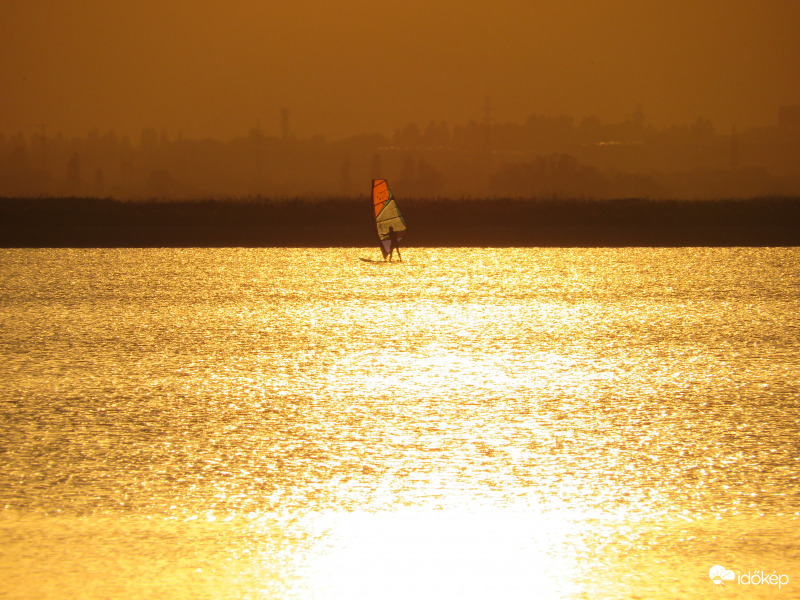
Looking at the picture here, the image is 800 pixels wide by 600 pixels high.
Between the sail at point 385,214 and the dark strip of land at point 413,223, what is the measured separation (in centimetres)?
373

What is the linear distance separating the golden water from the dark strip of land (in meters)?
12.9

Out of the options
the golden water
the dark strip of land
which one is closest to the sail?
the dark strip of land

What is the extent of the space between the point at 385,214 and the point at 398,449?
13874mm

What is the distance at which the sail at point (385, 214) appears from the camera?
1869 centimetres

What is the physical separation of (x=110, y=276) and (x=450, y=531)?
452 inches

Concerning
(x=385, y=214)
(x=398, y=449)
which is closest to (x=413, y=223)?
(x=385, y=214)

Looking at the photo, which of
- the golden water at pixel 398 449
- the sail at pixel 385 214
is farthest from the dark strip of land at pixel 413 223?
the golden water at pixel 398 449

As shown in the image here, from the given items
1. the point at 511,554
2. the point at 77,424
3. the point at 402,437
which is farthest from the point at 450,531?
the point at 77,424

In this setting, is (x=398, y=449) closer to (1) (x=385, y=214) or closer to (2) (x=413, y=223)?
(1) (x=385, y=214)

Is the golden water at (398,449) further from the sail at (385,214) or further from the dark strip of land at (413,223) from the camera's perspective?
the dark strip of land at (413,223)

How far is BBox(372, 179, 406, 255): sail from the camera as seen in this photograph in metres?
18.7

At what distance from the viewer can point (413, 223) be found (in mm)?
31750

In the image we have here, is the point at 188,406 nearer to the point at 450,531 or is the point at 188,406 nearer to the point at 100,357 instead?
the point at 100,357

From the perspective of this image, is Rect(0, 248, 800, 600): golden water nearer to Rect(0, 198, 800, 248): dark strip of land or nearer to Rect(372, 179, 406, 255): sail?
Rect(372, 179, 406, 255): sail
